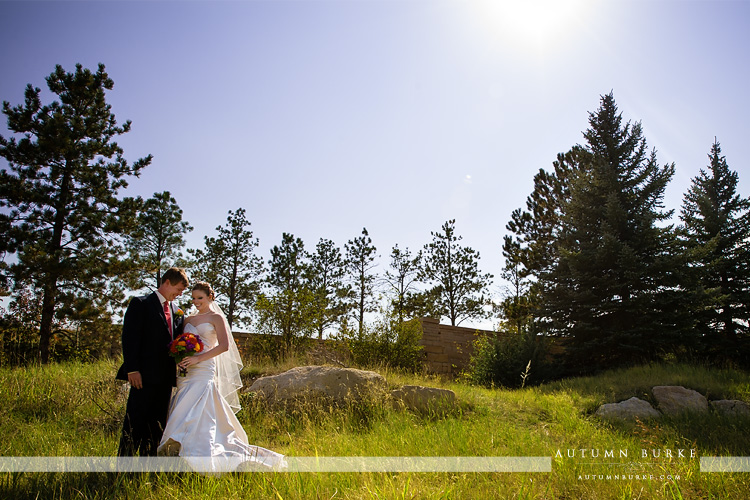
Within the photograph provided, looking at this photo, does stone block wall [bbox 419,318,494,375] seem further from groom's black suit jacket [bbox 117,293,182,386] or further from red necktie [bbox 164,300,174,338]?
groom's black suit jacket [bbox 117,293,182,386]

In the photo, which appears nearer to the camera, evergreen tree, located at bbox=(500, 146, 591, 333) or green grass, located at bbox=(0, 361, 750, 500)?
green grass, located at bbox=(0, 361, 750, 500)

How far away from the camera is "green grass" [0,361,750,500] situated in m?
3.31

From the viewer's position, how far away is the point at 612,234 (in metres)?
12.9

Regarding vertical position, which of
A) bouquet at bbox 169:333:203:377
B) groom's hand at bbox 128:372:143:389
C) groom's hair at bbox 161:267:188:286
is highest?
groom's hair at bbox 161:267:188:286

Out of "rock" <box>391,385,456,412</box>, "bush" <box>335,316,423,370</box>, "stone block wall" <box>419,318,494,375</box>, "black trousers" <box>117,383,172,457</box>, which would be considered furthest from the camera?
"stone block wall" <box>419,318,494,375</box>

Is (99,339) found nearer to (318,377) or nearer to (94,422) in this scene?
(94,422)

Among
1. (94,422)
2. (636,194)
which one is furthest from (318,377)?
(636,194)

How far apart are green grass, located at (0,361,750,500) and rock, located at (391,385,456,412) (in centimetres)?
23

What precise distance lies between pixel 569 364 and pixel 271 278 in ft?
72.4

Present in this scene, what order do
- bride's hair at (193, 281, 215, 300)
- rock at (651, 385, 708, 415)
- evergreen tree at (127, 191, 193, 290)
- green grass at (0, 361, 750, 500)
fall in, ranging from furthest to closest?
evergreen tree at (127, 191, 193, 290) < rock at (651, 385, 708, 415) < bride's hair at (193, 281, 215, 300) < green grass at (0, 361, 750, 500)

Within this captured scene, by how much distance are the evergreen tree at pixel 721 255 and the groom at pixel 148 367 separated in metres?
13.5

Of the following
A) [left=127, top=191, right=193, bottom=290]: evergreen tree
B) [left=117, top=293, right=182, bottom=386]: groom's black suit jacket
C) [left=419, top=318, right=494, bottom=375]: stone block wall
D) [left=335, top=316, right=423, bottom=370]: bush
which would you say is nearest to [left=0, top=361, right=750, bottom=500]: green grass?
[left=117, top=293, right=182, bottom=386]: groom's black suit jacket

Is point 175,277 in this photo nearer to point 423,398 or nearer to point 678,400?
point 423,398

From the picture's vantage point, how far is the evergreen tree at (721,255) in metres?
13.8
